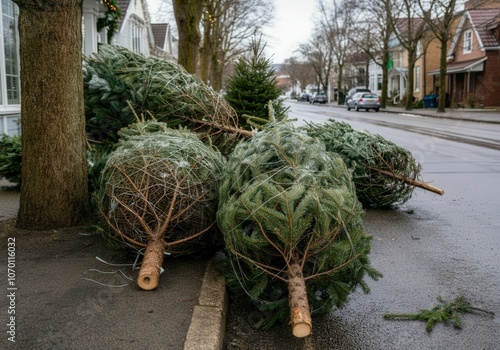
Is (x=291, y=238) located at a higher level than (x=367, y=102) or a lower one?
lower

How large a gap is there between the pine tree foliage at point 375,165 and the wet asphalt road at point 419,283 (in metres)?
0.26

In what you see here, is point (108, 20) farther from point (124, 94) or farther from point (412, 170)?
point (412, 170)

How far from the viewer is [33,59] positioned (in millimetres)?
5379

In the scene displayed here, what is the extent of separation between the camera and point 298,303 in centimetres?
322

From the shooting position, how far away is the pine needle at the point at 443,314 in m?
3.88

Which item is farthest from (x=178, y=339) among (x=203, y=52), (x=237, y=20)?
(x=237, y=20)

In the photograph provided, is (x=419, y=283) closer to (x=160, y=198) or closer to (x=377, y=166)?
(x=160, y=198)

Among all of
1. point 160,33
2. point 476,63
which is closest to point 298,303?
point 476,63

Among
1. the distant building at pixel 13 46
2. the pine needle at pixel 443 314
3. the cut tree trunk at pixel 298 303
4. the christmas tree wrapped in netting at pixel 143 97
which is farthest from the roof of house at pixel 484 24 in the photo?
the cut tree trunk at pixel 298 303

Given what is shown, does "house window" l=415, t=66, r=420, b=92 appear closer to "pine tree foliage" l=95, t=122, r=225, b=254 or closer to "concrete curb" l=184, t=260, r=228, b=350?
"pine tree foliage" l=95, t=122, r=225, b=254

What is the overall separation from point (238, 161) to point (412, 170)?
3899 mm

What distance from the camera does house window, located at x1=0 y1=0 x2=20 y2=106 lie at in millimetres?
11234

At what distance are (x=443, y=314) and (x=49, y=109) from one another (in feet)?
13.2

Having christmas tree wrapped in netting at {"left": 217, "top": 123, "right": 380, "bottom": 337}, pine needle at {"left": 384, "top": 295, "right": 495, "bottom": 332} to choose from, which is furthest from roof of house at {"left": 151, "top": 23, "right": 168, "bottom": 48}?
pine needle at {"left": 384, "top": 295, "right": 495, "bottom": 332}
